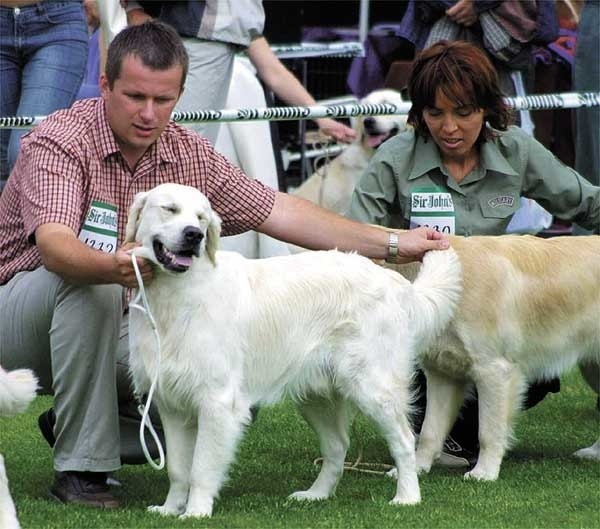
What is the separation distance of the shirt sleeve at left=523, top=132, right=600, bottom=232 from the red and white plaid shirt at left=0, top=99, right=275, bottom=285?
1.15 metres

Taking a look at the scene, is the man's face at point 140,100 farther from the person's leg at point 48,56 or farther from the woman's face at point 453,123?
the person's leg at point 48,56

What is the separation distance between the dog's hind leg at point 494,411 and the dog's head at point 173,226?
1.27 m

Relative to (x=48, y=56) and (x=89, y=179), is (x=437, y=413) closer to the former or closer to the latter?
(x=89, y=179)

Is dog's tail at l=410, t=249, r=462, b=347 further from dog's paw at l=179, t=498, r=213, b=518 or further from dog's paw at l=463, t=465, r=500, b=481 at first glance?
dog's paw at l=179, t=498, r=213, b=518

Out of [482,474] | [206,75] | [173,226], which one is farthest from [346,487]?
[206,75]

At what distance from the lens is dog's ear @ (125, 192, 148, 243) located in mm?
3768

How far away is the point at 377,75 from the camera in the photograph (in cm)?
979

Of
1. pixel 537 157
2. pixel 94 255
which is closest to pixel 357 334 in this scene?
pixel 94 255

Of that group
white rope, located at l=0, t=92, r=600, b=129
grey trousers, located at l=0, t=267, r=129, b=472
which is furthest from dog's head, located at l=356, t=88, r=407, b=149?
grey trousers, located at l=0, t=267, r=129, b=472

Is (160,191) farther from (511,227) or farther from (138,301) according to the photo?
(511,227)

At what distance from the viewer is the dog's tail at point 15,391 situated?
344cm

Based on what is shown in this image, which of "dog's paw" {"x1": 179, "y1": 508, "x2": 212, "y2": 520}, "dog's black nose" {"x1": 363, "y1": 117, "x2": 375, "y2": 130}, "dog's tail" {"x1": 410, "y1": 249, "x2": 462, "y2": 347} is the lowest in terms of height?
"dog's black nose" {"x1": 363, "y1": 117, "x2": 375, "y2": 130}

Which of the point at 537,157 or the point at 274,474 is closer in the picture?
the point at 274,474

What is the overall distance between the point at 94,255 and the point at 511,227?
3.44 metres
